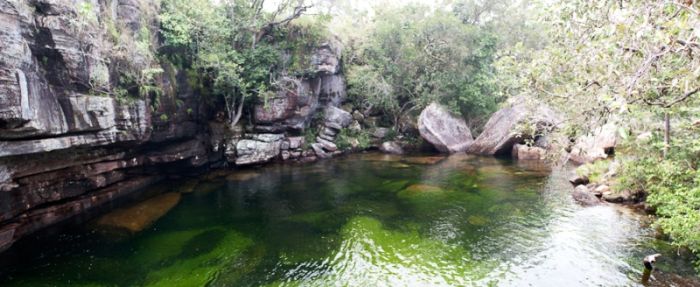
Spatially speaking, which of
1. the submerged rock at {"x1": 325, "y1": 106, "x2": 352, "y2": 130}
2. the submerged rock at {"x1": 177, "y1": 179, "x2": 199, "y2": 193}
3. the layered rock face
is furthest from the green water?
the submerged rock at {"x1": 325, "y1": 106, "x2": 352, "y2": 130}

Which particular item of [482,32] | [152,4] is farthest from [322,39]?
[482,32]

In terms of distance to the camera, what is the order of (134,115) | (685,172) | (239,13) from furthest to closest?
(239,13) → (134,115) → (685,172)

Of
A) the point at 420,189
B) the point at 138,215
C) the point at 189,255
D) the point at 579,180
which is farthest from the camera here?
the point at 420,189

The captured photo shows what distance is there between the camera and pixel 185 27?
17719 millimetres

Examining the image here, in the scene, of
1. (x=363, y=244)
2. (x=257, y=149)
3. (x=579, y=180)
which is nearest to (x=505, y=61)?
(x=363, y=244)

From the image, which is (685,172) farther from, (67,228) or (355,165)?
(67,228)

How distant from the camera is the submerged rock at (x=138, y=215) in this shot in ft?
41.4

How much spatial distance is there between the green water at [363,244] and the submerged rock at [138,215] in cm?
44

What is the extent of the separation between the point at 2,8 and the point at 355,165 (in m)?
17.8

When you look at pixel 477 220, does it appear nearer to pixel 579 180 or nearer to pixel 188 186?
pixel 579 180

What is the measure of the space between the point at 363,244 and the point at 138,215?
8.75 metres

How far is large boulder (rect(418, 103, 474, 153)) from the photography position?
2806 centimetres

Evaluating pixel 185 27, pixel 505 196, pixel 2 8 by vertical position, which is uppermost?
pixel 185 27

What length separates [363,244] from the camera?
36.7ft
